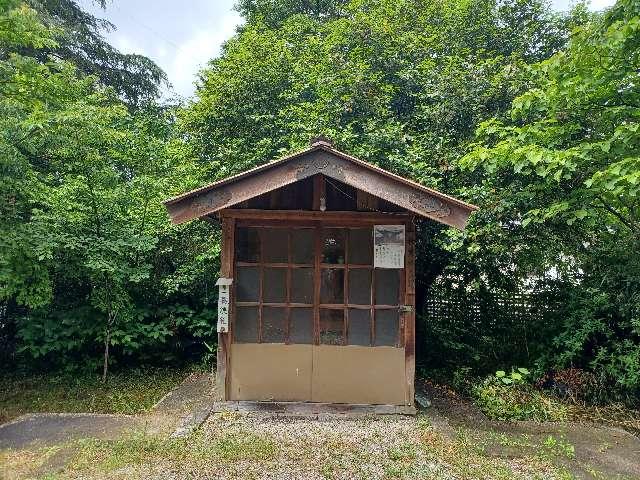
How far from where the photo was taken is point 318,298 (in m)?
4.91

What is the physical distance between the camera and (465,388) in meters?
6.14

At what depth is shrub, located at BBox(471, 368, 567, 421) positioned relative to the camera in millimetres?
5184

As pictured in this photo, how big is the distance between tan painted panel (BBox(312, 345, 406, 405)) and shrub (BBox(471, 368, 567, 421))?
4.55 feet

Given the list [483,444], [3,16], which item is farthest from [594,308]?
[3,16]

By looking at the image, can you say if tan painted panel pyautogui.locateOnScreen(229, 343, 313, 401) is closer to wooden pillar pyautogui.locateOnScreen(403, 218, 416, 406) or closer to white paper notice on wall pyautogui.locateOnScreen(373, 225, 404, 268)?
wooden pillar pyautogui.locateOnScreen(403, 218, 416, 406)

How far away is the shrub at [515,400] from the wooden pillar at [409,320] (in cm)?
120

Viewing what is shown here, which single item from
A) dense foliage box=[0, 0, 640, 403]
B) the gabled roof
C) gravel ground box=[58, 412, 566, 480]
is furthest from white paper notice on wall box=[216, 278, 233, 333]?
dense foliage box=[0, 0, 640, 403]

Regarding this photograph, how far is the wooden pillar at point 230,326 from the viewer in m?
4.80

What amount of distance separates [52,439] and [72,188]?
3.03 m

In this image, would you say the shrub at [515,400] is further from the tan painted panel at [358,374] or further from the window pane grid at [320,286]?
the window pane grid at [320,286]

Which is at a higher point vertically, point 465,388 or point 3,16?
point 3,16

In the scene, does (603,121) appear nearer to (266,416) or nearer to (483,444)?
(483,444)

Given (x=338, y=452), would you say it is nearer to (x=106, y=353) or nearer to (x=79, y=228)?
(x=106, y=353)

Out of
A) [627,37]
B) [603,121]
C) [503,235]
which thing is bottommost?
→ [503,235]
